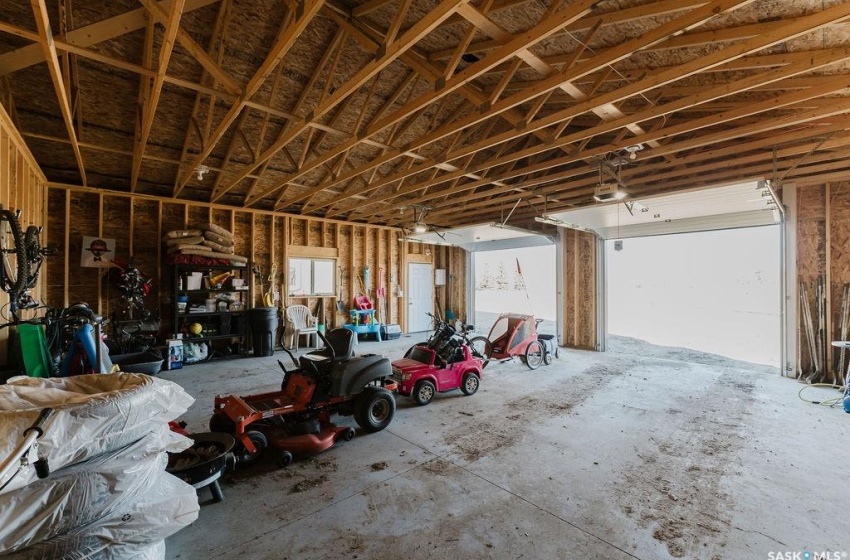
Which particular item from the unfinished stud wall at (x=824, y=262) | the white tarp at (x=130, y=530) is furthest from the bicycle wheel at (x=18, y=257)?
the unfinished stud wall at (x=824, y=262)

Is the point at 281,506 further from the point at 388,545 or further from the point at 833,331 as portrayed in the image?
the point at 833,331

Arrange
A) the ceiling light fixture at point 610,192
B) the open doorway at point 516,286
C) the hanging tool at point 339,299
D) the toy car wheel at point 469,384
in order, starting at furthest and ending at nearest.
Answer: the open doorway at point 516,286 < the hanging tool at point 339,299 < the toy car wheel at point 469,384 < the ceiling light fixture at point 610,192

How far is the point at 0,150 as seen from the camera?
133 inches

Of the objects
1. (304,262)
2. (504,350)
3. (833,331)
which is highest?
(304,262)

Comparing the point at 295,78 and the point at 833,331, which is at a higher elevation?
the point at 295,78

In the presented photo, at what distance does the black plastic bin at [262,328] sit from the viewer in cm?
725

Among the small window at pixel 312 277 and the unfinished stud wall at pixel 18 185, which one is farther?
the small window at pixel 312 277

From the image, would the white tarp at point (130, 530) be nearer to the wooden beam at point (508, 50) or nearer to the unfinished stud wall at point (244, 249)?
the wooden beam at point (508, 50)

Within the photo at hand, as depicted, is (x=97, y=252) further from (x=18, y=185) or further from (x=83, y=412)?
(x=83, y=412)

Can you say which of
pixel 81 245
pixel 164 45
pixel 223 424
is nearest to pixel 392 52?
pixel 164 45

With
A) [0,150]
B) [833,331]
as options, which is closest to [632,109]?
[833,331]

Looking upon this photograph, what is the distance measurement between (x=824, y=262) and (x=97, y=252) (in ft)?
39.6

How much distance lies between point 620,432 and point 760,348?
738 centimetres

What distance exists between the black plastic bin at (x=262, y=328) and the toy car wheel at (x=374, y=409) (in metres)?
4.46
